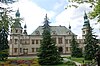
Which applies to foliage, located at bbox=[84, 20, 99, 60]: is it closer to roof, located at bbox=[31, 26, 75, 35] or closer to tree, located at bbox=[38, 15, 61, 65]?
tree, located at bbox=[38, 15, 61, 65]

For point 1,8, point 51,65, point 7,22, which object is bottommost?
point 51,65

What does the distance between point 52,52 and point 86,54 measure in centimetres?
926

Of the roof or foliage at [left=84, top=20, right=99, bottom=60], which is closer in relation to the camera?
foliage at [left=84, top=20, right=99, bottom=60]

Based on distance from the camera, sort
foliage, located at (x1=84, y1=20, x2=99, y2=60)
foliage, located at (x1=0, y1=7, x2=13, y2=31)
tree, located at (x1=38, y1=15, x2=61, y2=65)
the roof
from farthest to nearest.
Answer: the roof
foliage, located at (x1=84, y1=20, x2=99, y2=60)
tree, located at (x1=38, y1=15, x2=61, y2=65)
foliage, located at (x1=0, y1=7, x2=13, y2=31)

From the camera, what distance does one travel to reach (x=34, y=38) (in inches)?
2687

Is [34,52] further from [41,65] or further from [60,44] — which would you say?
[41,65]

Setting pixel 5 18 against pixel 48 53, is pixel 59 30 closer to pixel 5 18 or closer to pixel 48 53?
pixel 48 53

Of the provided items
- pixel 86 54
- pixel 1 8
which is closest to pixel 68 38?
pixel 86 54

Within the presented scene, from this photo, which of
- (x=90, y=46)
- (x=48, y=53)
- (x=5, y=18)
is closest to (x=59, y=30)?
(x=90, y=46)

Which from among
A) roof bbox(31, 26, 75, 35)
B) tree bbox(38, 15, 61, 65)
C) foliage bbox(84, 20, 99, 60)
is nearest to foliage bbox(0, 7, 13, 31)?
tree bbox(38, 15, 61, 65)

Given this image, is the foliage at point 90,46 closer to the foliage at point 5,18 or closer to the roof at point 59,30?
the roof at point 59,30

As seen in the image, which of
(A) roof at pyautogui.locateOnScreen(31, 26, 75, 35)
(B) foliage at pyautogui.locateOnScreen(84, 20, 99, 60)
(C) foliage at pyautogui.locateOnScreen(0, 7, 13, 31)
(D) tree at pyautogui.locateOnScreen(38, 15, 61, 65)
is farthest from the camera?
(A) roof at pyautogui.locateOnScreen(31, 26, 75, 35)

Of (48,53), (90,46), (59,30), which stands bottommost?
(48,53)

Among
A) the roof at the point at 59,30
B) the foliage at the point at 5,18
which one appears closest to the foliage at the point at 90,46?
the roof at the point at 59,30
